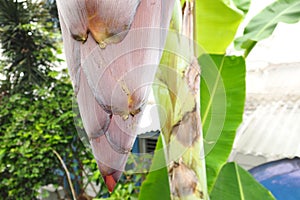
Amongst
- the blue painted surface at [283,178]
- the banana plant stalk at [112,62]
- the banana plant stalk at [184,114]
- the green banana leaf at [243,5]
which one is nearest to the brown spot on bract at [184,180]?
the banana plant stalk at [184,114]

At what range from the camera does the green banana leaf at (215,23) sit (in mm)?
519

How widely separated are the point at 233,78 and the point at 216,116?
11.2 inches

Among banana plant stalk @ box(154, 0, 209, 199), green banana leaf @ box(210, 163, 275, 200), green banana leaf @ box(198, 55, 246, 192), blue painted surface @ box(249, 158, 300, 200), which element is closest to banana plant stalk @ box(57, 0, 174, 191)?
banana plant stalk @ box(154, 0, 209, 199)

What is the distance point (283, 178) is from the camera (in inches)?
42.3

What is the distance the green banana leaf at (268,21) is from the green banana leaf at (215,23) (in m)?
0.12

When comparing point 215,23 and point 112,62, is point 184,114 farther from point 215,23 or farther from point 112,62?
point 215,23

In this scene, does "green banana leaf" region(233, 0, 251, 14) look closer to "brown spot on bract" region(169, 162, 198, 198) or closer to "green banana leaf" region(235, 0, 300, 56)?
"green banana leaf" region(235, 0, 300, 56)

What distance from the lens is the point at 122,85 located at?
179 millimetres

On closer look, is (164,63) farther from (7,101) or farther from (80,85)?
(7,101)

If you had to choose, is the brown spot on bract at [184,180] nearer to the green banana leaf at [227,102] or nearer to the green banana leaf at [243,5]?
the green banana leaf at [227,102]

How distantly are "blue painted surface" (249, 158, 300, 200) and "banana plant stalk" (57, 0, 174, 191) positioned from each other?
95 cm

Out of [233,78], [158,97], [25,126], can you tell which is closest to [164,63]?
[158,97]

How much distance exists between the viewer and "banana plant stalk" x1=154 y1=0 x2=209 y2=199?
0.89 feet

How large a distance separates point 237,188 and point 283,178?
1.69 feet
